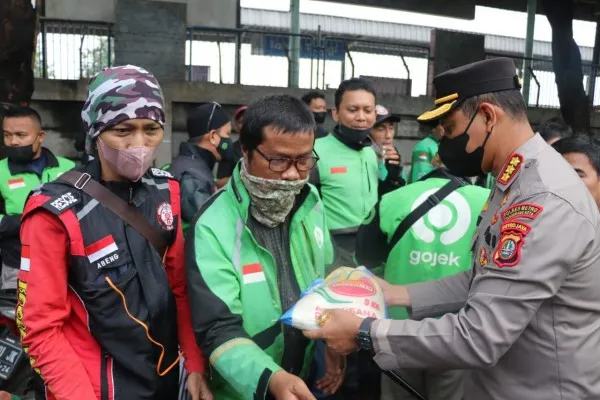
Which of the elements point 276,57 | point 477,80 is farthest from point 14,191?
point 276,57

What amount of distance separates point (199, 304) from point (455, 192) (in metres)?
1.79

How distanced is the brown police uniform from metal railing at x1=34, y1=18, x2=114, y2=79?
367 inches

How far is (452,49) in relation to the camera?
1226 cm

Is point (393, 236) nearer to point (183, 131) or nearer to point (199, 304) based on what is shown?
point (199, 304)

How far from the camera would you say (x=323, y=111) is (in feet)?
24.3

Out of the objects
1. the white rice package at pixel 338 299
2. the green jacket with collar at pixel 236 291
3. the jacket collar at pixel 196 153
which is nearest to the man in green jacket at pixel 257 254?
the green jacket with collar at pixel 236 291

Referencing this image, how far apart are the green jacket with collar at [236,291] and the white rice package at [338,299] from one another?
0.11 m

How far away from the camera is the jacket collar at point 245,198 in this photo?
6.70 ft

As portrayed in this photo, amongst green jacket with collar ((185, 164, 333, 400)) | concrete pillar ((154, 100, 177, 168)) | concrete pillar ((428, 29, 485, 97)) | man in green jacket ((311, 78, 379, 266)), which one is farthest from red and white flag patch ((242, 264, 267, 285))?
concrete pillar ((428, 29, 485, 97))

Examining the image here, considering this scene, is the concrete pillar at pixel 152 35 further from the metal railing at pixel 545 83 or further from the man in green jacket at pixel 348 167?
the metal railing at pixel 545 83

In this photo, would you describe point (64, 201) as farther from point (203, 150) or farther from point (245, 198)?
point (203, 150)

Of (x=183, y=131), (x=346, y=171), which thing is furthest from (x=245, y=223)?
(x=183, y=131)

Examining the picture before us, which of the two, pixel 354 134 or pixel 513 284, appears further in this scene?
pixel 354 134

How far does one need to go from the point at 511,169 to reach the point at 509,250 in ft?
1.07
